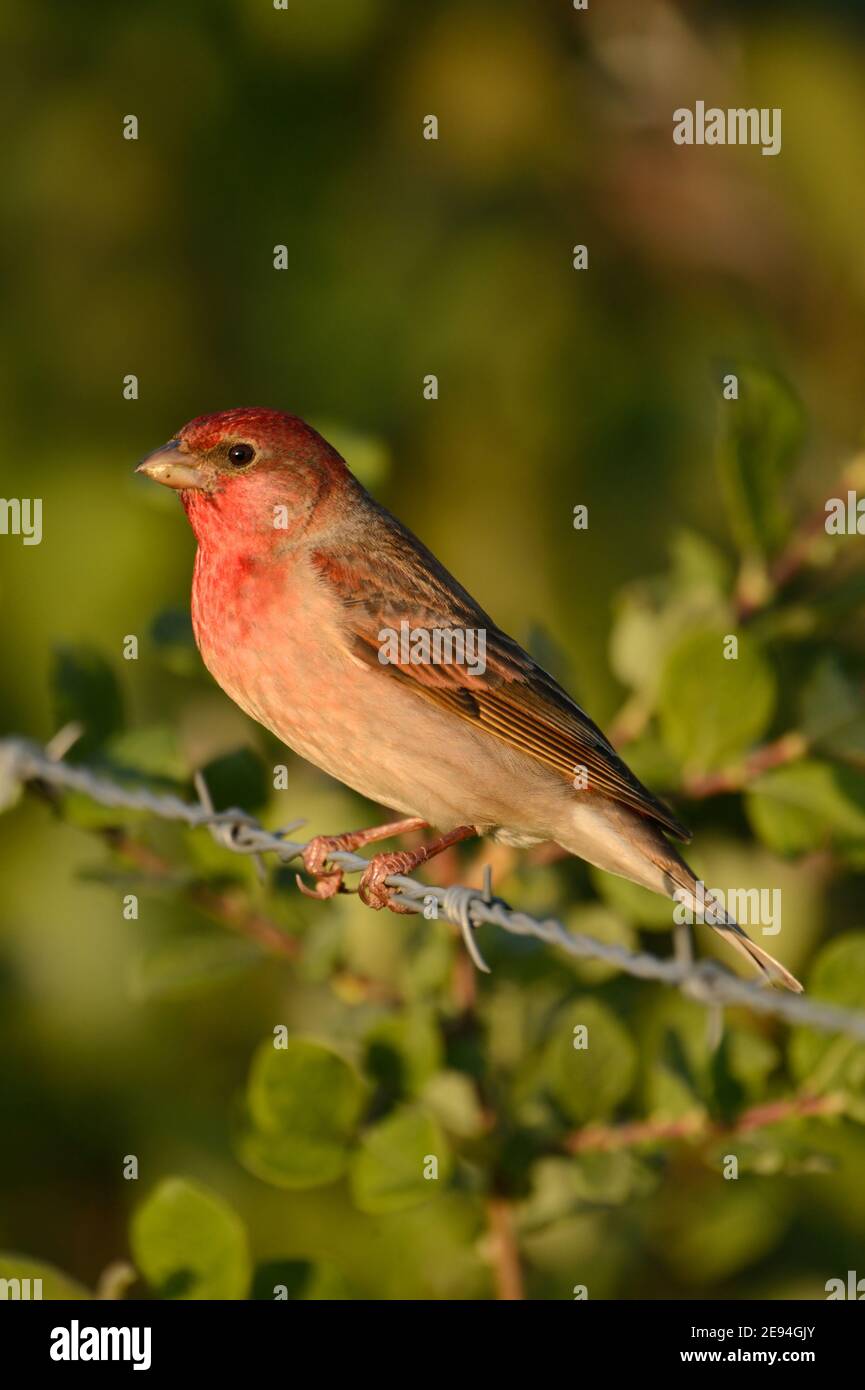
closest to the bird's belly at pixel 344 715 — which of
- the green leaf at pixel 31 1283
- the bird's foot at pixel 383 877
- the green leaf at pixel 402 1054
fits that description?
the bird's foot at pixel 383 877

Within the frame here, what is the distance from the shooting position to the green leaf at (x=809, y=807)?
4.07 m

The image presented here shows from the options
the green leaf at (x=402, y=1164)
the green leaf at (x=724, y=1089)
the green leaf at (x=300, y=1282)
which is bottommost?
the green leaf at (x=300, y=1282)

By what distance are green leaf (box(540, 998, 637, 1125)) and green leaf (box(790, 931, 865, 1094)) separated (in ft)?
1.26

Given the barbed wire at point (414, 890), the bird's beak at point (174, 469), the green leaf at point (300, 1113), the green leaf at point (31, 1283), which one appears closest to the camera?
the barbed wire at point (414, 890)

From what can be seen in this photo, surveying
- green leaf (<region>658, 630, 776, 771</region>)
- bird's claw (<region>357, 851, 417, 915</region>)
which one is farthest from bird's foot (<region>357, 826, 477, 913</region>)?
green leaf (<region>658, 630, 776, 771</region>)

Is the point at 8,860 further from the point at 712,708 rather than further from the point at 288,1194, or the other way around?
the point at 712,708

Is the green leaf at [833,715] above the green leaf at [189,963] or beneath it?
above

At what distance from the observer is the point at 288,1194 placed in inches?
230

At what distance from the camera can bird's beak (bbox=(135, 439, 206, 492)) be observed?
441 cm

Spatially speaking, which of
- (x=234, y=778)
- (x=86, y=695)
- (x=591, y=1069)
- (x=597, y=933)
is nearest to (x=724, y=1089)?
(x=591, y=1069)

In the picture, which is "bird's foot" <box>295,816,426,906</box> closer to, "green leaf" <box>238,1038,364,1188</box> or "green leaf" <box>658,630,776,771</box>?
"green leaf" <box>238,1038,364,1188</box>

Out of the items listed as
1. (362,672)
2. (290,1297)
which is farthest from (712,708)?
(290,1297)

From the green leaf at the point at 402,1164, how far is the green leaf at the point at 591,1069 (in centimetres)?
30

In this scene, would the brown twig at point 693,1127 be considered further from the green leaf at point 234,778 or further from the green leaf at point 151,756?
the green leaf at point 151,756
